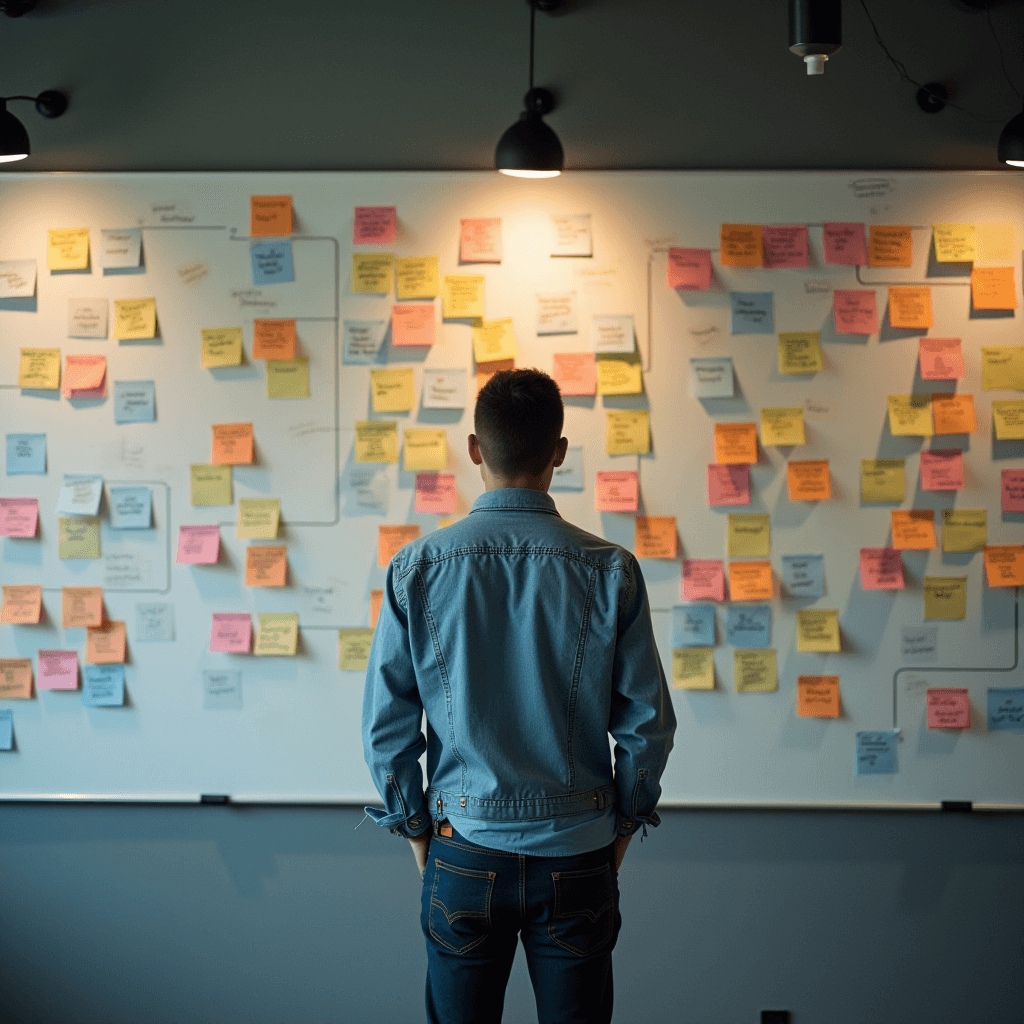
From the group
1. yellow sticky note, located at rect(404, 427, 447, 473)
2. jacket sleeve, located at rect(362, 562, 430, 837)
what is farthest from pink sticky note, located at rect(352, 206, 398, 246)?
jacket sleeve, located at rect(362, 562, 430, 837)

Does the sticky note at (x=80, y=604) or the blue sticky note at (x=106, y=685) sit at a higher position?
the sticky note at (x=80, y=604)

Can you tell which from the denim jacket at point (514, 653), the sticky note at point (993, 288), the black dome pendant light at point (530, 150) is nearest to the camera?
the denim jacket at point (514, 653)

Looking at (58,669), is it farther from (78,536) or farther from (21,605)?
(78,536)

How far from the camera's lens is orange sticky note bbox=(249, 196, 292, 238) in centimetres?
233

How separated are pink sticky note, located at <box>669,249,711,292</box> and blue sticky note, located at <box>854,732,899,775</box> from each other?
1162 mm

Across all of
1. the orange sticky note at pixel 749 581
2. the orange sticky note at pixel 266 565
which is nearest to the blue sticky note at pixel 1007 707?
the orange sticky note at pixel 749 581

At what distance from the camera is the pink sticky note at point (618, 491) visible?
91.4 inches

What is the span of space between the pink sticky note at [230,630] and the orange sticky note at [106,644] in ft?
0.75

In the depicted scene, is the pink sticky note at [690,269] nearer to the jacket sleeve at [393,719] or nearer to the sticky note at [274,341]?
the sticky note at [274,341]

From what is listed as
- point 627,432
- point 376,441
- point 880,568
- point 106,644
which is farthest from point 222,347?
point 880,568

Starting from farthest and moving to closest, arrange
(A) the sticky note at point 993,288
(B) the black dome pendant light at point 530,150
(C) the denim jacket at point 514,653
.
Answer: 1. (A) the sticky note at point 993,288
2. (B) the black dome pendant light at point 530,150
3. (C) the denim jacket at point 514,653

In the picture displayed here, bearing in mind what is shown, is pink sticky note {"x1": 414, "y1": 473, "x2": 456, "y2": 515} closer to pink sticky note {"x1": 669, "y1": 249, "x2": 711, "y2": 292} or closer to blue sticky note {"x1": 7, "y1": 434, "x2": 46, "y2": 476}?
pink sticky note {"x1": 669, "y1": 249, "x2": 711, "y2": 292}

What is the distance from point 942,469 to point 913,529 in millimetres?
160

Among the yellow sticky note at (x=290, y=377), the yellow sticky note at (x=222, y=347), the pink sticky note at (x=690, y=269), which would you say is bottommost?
the yellow sticky note at (x=290, y=377)
